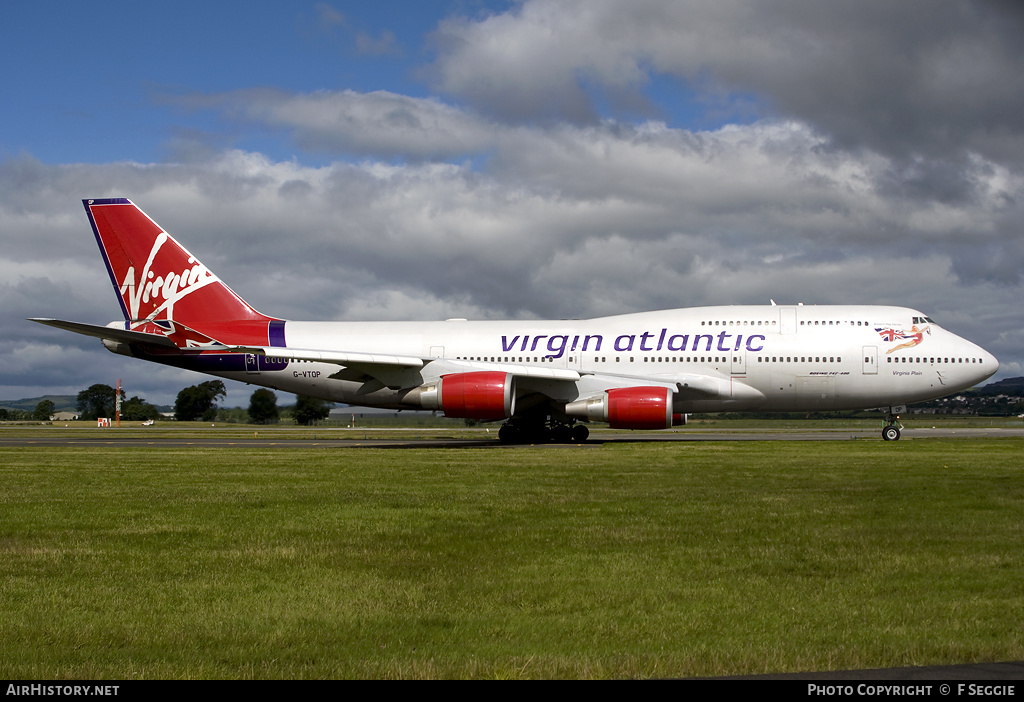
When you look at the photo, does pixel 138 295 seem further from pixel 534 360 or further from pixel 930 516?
pixel 930 516

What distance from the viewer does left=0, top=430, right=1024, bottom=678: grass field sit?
5992 mm

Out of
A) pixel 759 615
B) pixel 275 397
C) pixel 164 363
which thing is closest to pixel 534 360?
pixel 164 363

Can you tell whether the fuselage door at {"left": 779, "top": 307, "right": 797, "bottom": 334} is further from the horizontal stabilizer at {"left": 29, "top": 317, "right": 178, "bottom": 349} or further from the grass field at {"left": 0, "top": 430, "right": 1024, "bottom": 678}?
the horizontal stabilizer at {"left": 29, "top": 317, "right": 178, "bottom": 349}

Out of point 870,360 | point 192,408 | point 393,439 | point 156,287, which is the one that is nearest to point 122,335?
point 156,287

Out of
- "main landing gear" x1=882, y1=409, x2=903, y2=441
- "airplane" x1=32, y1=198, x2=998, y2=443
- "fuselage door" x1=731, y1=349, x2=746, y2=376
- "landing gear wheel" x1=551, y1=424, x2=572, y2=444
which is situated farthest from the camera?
"landing gear wheel" x1=551, y1=424, x2=572, y2=444

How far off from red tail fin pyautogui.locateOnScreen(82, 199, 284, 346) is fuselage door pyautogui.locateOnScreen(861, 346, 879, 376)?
20828 mm

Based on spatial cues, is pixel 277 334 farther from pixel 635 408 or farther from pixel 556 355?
pixel 635 408

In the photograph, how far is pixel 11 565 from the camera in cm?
873

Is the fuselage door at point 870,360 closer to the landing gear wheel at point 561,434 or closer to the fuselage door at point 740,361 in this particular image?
the fuselage door at point 740,361

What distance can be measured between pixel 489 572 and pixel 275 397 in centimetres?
5140

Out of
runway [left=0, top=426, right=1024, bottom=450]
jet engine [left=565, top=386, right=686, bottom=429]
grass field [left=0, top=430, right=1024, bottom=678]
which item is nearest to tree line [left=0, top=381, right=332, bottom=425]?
runway [left=0, top=426, right=1024, bottom=450]

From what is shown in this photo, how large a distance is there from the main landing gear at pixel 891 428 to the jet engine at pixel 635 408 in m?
7.92

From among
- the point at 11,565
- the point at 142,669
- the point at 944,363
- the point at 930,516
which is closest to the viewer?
the point at 142,669

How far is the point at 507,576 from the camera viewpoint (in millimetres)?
8312
